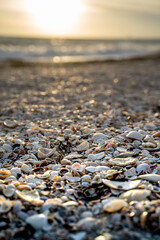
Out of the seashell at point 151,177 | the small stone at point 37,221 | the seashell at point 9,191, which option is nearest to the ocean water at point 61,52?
the seashell at point 151,177

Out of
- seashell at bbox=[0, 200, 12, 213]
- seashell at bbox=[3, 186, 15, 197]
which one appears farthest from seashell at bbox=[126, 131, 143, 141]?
seashell at bbox=[0, 200, 12, 213]

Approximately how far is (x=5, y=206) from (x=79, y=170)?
2.38 ft

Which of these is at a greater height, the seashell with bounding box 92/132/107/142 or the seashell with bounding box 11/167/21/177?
the seashell with bounding box 92/132/107/142

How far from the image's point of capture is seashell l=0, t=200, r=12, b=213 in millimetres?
1510

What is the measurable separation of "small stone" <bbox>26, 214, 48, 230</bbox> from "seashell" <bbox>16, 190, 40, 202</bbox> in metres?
0.20

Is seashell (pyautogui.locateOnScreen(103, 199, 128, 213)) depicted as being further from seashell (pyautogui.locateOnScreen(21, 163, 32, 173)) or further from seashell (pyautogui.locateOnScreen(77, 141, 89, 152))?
seashell (pyautogui.locateOnScreen(77, 141, 89, 152))

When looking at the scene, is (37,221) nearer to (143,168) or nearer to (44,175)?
(44,175)

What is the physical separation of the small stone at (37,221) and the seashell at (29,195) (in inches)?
7.7

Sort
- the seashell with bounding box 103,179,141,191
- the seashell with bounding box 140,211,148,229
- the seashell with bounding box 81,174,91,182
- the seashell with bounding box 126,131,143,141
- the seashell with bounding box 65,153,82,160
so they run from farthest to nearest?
the seashell with bounding box 126,131,143,141, the seashell with bounding box 65,153,82,160, the seashell with bounding box 81,174,91,182, the seashell with bounding box 103,179,141,191, the seashell with bounding box 140,211,148,229

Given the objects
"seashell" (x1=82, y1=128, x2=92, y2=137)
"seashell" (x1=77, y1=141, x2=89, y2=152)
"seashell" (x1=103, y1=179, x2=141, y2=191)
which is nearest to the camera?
"seashell" (x1=103, y1=179, x2=141, y2=191)

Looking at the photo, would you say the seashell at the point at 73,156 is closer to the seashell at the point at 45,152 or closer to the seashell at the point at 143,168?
the seashell at the point at 45,152

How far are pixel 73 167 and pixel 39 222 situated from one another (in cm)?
73

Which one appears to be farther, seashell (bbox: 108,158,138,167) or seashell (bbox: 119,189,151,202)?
seashell (bbox: 108,158,138,167)

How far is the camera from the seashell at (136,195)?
5.24 feet
